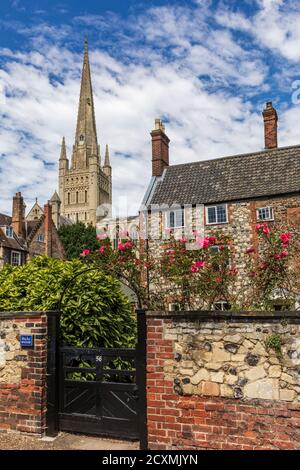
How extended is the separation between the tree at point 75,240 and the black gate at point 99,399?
4450 centimetres

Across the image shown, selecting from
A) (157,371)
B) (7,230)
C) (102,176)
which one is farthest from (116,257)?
(102,176)

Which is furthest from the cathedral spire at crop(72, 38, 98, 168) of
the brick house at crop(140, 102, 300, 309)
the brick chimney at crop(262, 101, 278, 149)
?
the brick chimney at crop(262, 101, 278, 149)

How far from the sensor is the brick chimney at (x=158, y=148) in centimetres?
2691

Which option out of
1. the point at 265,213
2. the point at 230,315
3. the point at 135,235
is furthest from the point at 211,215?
the point at 230,315

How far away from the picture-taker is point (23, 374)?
6.65 m

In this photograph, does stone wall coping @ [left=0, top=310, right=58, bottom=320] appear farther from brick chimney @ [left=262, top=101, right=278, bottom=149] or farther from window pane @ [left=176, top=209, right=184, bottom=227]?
brick chimney @ [left=262, top=101, right=278, bottom=149]

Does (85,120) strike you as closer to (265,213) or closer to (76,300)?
(265,213)

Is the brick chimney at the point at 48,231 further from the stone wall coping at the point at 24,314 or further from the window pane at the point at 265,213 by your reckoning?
the stone wall coping at the point at 24,314

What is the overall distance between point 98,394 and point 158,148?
2254 centimetres

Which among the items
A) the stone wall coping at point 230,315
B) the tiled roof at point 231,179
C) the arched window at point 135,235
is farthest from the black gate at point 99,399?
the tiled roof at point 231,179

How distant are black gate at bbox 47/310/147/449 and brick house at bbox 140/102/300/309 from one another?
15.9 metres

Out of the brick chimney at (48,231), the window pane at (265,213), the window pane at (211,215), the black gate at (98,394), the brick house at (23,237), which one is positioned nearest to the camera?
the black gate at (98,394)
